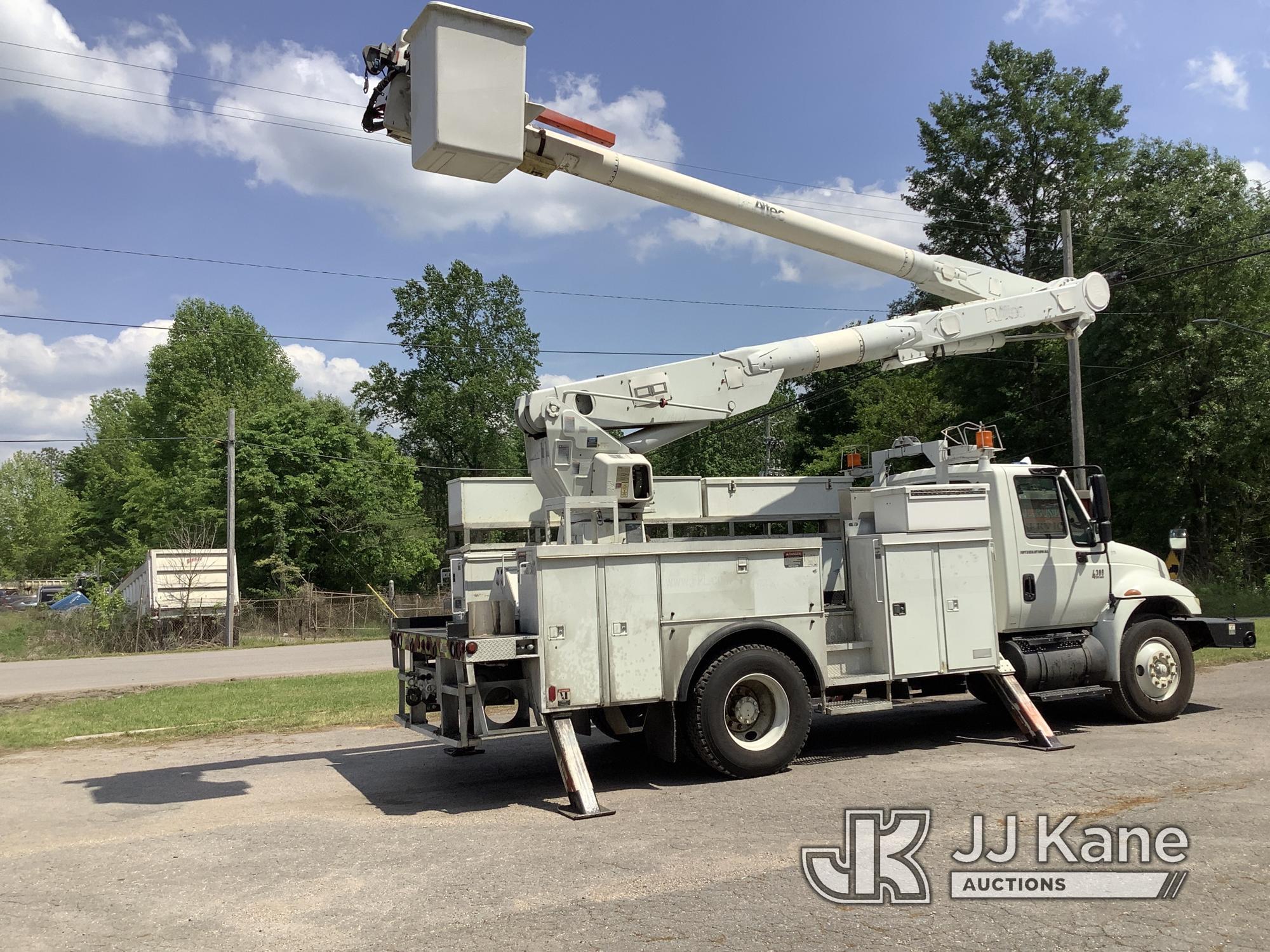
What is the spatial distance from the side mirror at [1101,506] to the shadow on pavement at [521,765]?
6.41ft

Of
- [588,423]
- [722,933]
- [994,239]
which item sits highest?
[994,239]

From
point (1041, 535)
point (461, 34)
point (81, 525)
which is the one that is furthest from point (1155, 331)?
point (81, 525)

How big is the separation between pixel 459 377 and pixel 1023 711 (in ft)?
150

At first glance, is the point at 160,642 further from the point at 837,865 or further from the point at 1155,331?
the point at 1155,331

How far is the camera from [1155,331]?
103 ft

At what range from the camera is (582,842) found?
647cm

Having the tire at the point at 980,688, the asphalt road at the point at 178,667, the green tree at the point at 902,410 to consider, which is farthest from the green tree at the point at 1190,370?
the asphalt road at the point at 178,667

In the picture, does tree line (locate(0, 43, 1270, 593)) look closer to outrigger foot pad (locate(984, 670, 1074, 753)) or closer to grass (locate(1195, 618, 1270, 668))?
grass (locate(1195, 618, 1270, 668))

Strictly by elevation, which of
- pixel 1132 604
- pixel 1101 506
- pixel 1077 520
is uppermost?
pixel 1101 506

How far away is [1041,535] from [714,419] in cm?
365

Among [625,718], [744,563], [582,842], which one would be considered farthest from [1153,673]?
[582,842]

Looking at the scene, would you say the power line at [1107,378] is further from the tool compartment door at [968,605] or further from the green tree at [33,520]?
the green tree at [33,520]

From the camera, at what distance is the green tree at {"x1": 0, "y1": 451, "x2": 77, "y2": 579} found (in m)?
67.5

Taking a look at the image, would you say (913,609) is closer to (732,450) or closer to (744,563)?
(744,563)
